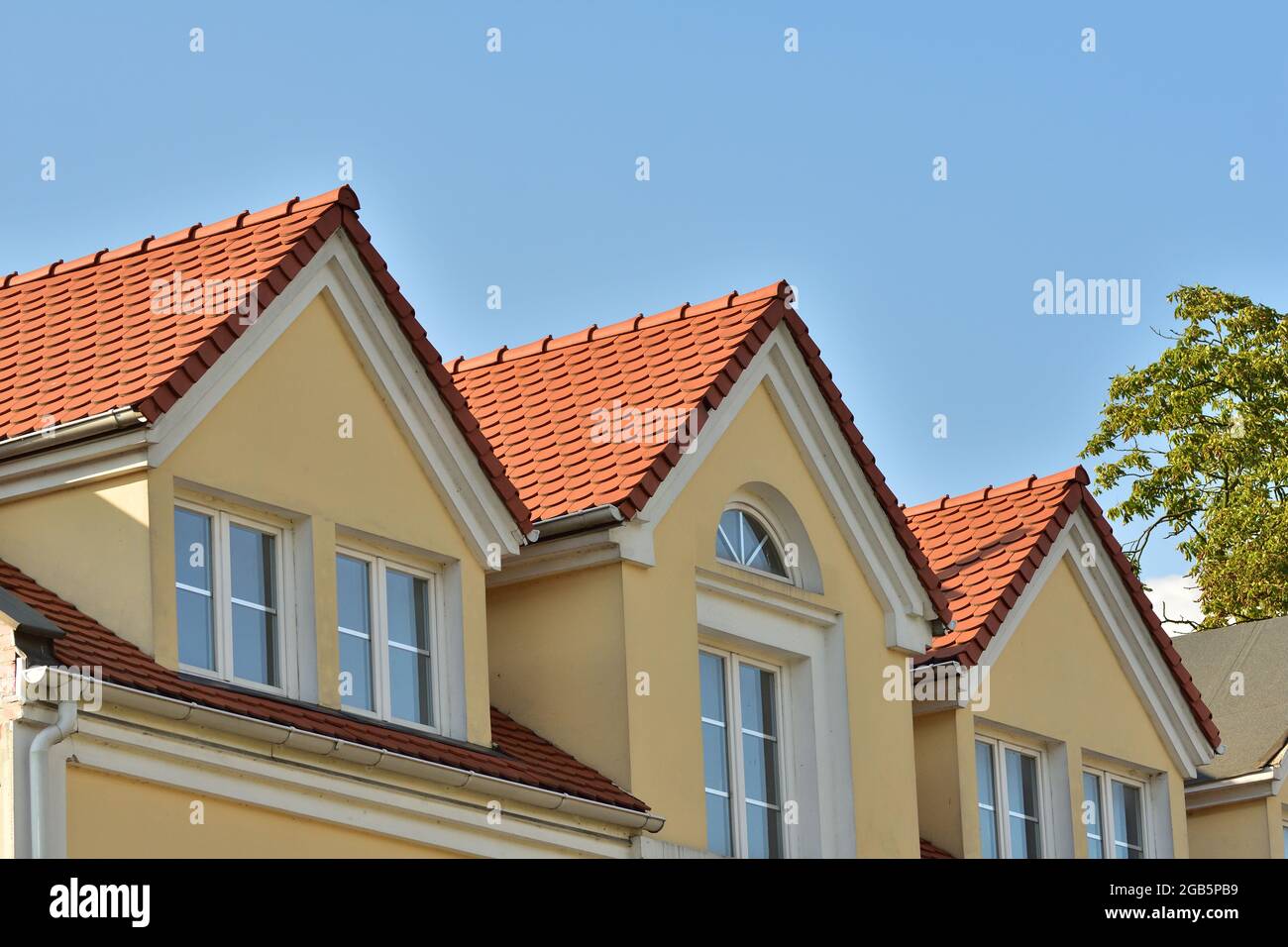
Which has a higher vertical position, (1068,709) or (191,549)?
(191,549)

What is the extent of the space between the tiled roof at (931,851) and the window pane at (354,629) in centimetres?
646

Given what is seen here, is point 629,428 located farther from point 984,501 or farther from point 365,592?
point 984,501

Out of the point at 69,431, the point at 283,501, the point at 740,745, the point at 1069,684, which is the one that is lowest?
the point at 740,745

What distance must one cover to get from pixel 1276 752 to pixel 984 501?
4.49 metres

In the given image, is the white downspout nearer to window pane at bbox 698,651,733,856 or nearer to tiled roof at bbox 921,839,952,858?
window pane at bbox 698,651,733,856

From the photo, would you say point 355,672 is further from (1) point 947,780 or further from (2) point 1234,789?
(2) point 1234,789

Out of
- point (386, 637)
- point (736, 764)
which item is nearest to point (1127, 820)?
point (736, 764)

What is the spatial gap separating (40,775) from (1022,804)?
472 inches

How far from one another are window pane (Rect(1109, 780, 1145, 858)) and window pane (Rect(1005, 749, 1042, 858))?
128 centimetres

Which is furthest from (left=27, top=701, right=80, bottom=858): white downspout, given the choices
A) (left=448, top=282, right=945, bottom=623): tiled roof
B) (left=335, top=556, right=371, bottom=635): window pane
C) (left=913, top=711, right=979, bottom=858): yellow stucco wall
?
(left=913, top=711, right=979, bottom=858): yellow stucco wall

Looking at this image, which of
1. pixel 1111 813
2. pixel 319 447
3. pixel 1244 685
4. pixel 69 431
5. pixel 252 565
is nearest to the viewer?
pixel 69 431

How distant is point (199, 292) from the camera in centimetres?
Answer: 1948

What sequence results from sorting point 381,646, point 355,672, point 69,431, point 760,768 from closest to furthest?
point 69,431 → point 355,672 → point 381,646 → point 760,768

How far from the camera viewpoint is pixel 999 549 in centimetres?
2606
